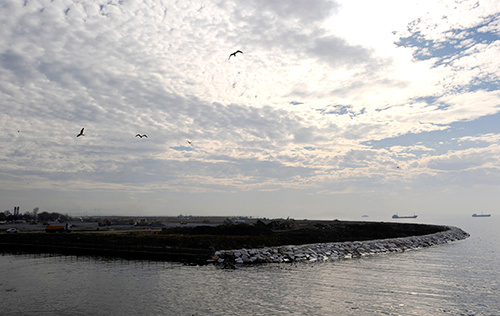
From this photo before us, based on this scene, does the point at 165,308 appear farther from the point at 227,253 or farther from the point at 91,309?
the point at 227,253

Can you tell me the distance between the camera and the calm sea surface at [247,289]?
2062 cm

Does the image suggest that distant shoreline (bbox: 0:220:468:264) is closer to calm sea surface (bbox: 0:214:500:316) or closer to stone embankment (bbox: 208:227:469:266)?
stone embankment (bbox: 208:227:469:266)

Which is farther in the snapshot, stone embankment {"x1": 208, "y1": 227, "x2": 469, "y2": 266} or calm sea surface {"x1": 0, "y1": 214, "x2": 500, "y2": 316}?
stone embankment {"x1": 208, "y1": 227, "x2": 469, "y2": 266}

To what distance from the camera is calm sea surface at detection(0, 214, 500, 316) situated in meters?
20.6

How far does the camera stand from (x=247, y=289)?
82.4 ft

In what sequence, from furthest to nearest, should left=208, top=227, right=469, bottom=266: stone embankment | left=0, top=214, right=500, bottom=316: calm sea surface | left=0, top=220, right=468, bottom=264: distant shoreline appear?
1. left=0, top=220, right=468, bottom=264: distant shoreline
2. left=208, top=227, right=469, bottom=266: stone embankment
3. left=0, top=214, right=500, bottom=316: calm sea surface

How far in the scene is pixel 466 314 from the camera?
66.5 ft

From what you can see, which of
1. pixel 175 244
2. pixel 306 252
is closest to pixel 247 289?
pixel 306 252

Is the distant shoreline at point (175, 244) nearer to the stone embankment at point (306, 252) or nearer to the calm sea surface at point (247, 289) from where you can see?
the stone embankment at point (306, 252)

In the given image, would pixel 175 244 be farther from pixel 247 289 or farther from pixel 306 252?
pixel 247 289

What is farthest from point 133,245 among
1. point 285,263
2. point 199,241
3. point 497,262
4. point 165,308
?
point 497,262

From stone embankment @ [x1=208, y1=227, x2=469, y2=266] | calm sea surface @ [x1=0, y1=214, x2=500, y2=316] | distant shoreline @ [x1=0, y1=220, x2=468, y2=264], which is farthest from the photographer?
distant shoreline @ [x1=0, y1=220, x2=468, y2=264]

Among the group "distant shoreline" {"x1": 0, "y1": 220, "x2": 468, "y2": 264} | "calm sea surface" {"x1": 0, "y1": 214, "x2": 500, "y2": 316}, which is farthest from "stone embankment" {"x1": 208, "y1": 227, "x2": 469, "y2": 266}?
"calm sea surface" {"x1": 0, "y1": 214, "x2": 500, "y2": 316}

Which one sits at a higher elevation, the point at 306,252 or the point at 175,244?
the point at 175,244
